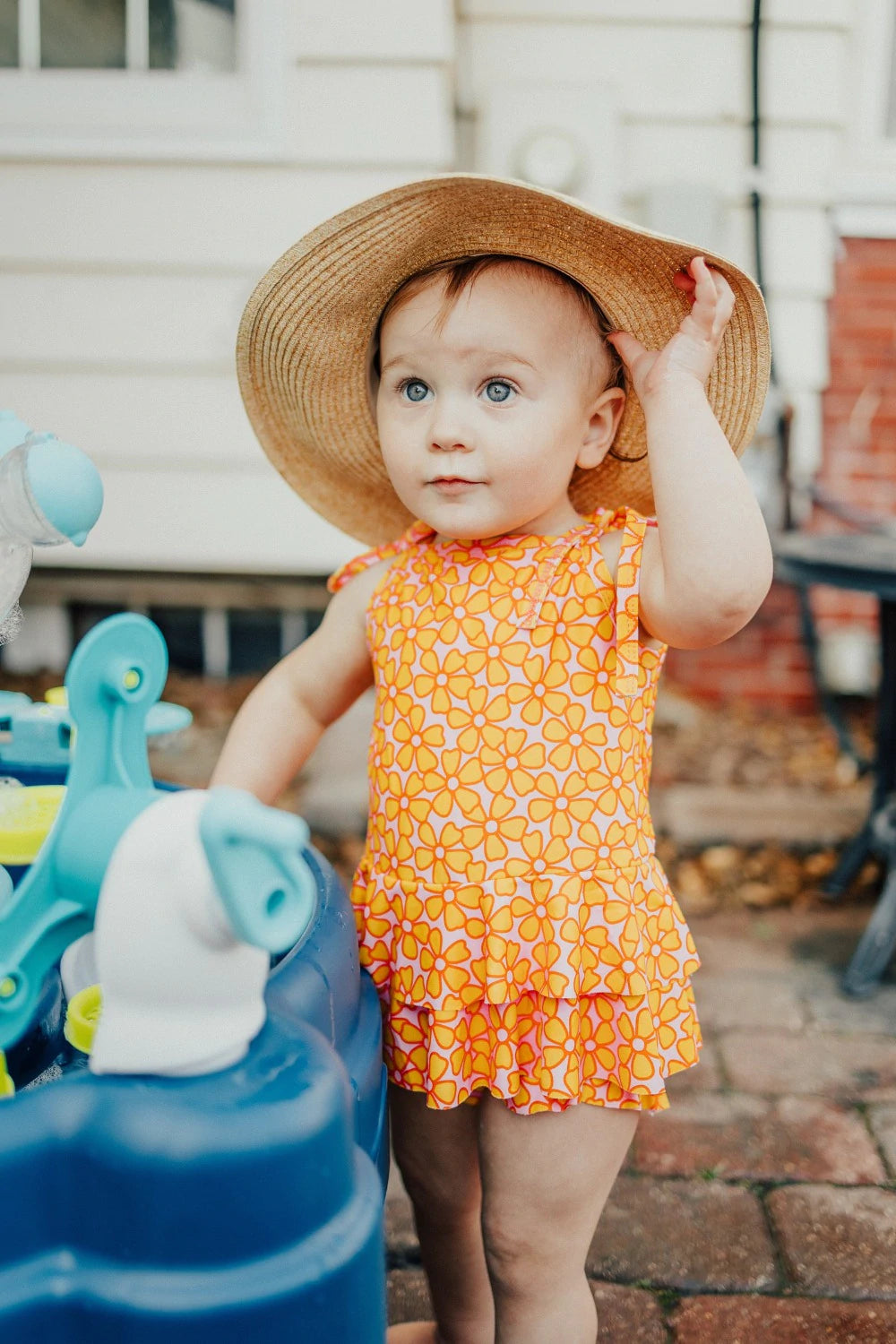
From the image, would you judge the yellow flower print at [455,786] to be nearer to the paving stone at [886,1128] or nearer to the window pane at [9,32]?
the paving stone at [886,1128]

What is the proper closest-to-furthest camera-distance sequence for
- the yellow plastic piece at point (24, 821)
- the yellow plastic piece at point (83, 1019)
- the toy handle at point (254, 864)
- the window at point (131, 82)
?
the toy handle at point (254, 864) → the yellow plastic piece at point (83, 1019) → the yellow plastic piece at point (24, 821) → the window at point (131, 82)

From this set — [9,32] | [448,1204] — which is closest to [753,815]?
[448,1204]

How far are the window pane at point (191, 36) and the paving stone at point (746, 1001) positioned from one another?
2.74 metres

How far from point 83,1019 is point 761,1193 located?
138 cm

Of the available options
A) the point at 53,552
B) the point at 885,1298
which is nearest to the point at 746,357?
the point at 885,1298

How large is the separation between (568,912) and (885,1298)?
920mm

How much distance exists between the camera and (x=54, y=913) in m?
0.83

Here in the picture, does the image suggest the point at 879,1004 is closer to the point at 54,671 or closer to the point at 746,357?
the point at 746,357

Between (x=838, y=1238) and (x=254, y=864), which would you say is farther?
(x=838, y=1238)

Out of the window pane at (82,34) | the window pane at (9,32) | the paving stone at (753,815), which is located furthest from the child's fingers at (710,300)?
the window pane at (9,32)

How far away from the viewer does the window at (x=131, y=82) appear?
3.29m

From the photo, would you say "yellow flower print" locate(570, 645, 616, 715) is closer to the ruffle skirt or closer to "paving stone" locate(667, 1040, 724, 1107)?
the ruffle skirt

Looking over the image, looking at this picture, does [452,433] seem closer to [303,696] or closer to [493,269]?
[493,269]

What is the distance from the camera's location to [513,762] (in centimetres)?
127
